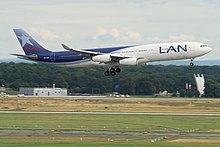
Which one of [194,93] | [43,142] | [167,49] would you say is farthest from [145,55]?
[194,93]

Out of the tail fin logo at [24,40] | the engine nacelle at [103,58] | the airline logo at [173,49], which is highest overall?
the tail fin logo at [24,40]

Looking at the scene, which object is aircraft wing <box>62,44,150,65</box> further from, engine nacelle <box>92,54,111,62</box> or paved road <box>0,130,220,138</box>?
paved road <box>0,130,220,138</box>

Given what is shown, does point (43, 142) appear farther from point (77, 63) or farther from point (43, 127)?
point (77, 63)

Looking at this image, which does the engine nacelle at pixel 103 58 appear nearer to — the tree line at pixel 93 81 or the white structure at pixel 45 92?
the white structure at pixel 45 92

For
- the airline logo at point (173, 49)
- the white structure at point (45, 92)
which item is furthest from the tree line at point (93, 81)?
the airline logo at point (173, 49)

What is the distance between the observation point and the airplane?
8559 centimetres

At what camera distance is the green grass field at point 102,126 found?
50031 mm

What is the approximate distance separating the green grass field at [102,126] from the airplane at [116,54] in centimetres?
1026

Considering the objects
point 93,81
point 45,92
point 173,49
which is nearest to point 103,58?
point 173,49

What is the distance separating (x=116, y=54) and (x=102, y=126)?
26.2 meters

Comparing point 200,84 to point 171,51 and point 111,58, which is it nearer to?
point 111,58

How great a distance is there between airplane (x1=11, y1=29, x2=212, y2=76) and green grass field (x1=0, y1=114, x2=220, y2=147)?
10255 millimetres

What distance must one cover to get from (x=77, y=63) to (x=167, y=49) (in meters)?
13.3

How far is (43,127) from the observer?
64188mm
